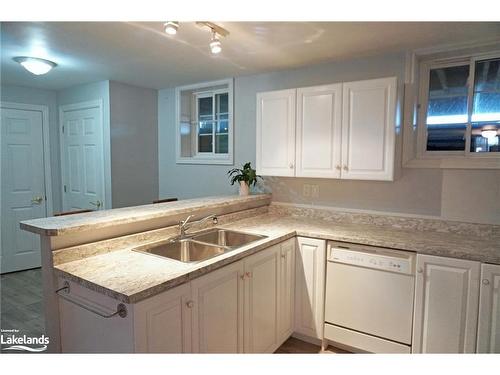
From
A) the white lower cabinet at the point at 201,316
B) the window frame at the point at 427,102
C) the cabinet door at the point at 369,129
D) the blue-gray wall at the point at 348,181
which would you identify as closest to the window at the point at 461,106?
the window frame at the point at 427,102

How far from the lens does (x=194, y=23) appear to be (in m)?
2.08

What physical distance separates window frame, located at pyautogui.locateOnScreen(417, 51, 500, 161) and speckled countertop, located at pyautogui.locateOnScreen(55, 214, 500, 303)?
2.05 ft

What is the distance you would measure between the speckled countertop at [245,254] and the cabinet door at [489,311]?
0.09 meters

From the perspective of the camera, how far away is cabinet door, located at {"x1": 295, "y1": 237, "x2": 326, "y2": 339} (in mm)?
2459

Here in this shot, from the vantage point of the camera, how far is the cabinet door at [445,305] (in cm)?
197

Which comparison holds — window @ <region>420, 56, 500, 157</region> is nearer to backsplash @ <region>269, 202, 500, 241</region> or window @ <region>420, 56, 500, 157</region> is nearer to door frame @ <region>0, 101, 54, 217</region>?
backsplash @ <region>269, 202, 500, 241</region>

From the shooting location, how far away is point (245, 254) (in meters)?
1.99

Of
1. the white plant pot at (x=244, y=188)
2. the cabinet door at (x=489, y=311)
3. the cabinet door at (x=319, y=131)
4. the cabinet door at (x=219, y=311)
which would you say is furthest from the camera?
the white plant pot at (x=244, y=188)

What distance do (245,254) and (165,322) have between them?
2.13ft

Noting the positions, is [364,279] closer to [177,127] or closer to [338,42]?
[338,42]

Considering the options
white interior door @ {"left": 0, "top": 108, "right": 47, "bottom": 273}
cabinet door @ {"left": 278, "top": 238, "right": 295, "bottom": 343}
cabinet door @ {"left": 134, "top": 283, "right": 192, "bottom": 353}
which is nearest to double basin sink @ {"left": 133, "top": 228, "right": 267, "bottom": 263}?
cabinet door @ {"left": 278, "top": 238, "right": 295, "bottom": 343}

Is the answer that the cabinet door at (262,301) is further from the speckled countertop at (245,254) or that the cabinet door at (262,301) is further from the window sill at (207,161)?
the window sill at (207,161)

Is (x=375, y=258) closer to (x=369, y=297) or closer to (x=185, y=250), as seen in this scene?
(x=369, y=297)
